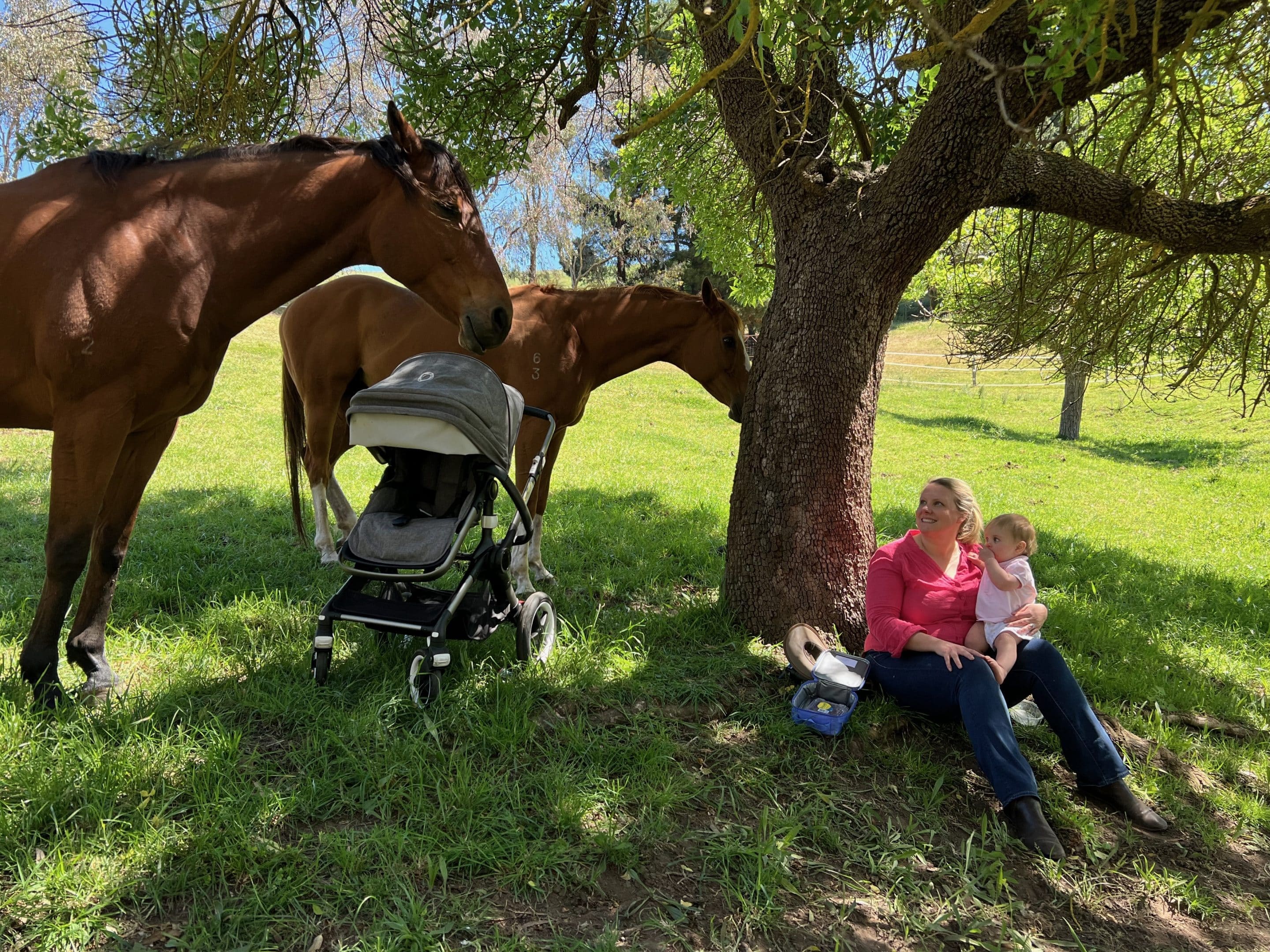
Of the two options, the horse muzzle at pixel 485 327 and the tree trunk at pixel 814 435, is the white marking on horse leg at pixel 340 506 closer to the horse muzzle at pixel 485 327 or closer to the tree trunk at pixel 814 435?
the horse muzzle at pixel 485 327

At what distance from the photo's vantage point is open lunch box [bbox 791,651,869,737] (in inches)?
125

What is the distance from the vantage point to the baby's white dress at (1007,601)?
124 inches

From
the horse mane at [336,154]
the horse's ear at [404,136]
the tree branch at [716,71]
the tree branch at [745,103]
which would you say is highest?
the tree branch at [745,103]

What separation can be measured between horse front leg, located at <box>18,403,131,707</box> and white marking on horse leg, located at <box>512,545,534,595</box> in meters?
2.41

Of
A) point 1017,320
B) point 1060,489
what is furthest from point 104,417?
point 1060,489

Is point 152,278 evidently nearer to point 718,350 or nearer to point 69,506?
point 69,506

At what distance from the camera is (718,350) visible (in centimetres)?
518

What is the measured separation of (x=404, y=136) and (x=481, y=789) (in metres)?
2.56

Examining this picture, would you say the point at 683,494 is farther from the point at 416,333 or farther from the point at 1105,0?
the point at 1105,0

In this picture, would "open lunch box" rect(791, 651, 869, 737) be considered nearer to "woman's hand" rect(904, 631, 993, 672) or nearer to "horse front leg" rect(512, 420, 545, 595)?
"woman's hand" rect(904, 631, 993, 672)

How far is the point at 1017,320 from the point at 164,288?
17.9ft

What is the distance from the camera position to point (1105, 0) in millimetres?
1833

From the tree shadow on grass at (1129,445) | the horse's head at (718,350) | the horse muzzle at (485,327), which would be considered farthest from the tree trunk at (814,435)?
the tree shadow on grass at (1129,445)

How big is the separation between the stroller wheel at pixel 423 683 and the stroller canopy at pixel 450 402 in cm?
91
